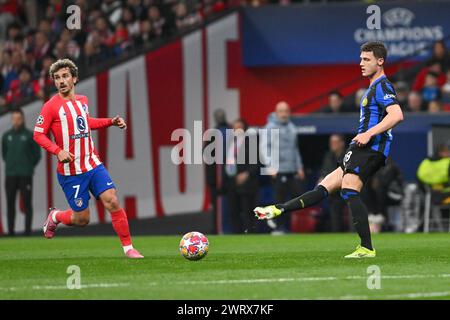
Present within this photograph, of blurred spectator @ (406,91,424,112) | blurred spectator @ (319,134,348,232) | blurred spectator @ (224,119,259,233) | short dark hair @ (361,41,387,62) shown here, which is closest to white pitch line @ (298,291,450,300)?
short dark hair @ (361,41,387,62)

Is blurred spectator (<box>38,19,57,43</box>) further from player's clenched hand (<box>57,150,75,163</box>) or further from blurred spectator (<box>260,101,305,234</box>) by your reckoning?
player's clenched hand (<box>57,150,75,163</box>)

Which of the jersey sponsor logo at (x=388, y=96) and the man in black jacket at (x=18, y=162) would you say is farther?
the man in black jacket at (x=18, y=162)

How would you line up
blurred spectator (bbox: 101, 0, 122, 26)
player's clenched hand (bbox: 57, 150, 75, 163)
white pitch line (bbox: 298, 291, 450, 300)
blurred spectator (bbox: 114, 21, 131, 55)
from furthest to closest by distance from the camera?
blurred spectator (bbox: 101, 0, 122, 26) → blurred spectator (bbox: 114, 21, 131, 55) → player's clenched hand (bbox: 57, 150, 75, 163) → white pitch line (bbox: 298, 291, 450, 300)


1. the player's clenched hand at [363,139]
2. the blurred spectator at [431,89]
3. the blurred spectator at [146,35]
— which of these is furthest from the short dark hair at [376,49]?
the blurred spectator at [146,35]

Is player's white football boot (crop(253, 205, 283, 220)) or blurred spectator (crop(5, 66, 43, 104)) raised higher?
blurred spectator (crop(5, 66, 43, 104))

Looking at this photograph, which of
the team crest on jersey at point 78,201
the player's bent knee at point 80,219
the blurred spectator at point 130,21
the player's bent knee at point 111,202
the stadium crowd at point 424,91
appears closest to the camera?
the player's bent knee at point 111,202

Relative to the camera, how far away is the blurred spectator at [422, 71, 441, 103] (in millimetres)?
22094

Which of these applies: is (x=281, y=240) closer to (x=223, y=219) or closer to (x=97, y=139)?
(x=223, y=219)

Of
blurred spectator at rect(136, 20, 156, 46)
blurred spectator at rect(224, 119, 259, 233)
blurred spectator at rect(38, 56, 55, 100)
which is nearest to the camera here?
blurred spectator at rect(224, 119, 259, 233)

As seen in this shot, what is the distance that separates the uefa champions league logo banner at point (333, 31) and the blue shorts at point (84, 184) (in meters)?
14.0

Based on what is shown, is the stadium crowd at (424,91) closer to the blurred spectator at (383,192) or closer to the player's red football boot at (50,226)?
the blurred spectator at (383,192)

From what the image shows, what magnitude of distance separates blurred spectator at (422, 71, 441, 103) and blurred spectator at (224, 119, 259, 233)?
401 centimetres

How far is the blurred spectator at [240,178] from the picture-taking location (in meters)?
19.8

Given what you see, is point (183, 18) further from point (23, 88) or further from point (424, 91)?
point (424, 91)
